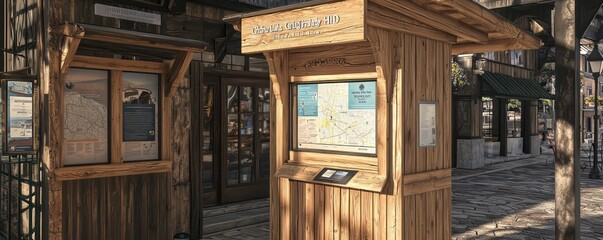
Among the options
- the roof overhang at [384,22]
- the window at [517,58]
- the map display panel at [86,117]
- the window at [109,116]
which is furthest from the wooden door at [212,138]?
the window at [517,58]

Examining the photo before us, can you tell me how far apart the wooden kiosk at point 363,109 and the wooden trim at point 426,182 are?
0.01 metres

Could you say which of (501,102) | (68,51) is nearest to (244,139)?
(68,51)

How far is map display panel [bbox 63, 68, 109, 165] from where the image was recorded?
20.0ft

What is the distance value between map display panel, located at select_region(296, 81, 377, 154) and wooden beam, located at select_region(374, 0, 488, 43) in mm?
696

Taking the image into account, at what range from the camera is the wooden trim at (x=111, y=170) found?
19.5 feet

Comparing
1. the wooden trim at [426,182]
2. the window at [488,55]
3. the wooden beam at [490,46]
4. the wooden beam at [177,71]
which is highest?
the window at [488,55]

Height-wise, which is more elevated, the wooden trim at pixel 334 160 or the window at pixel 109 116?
the window at pixel 109 116

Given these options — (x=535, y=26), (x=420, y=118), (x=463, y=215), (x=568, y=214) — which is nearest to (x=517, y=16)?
(x=535, y=26)

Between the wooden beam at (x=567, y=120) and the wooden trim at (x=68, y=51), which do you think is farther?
the wooden beam at (x=567, y=120)

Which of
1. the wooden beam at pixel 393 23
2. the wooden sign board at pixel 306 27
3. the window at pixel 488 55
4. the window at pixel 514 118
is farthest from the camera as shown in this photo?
the window at pixel 514 118

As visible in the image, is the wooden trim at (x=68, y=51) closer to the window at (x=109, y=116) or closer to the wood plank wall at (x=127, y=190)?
the wood plank wall at (x=127, y=190)

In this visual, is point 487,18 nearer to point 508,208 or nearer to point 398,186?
point 398,186

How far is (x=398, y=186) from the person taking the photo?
465cm

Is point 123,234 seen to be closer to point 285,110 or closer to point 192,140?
point 192,140
